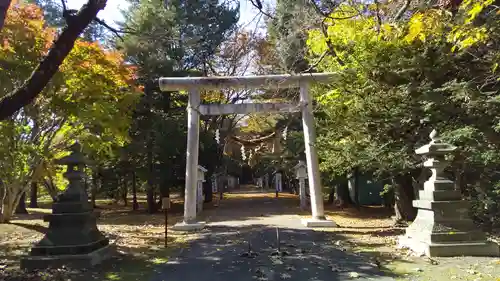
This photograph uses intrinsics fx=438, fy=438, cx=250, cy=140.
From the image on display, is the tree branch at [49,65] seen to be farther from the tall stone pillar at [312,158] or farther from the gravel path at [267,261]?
the tall stone pillar at [312,158]

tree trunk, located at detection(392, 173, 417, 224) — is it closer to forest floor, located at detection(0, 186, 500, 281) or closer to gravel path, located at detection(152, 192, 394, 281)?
forest floor, located at detection(0, 186, 500, 281)

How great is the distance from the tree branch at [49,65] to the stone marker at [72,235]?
311 centimetres

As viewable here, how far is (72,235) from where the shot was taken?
8656mm

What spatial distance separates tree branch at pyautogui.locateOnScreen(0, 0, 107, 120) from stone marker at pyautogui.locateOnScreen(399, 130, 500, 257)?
6.70m

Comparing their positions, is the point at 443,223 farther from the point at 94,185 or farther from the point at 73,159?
the point at 94,185

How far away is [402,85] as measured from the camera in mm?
11211

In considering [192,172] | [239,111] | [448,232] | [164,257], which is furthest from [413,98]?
[192,172]

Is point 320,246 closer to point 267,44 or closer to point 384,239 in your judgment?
point 384,239

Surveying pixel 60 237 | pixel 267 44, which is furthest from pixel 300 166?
pixel 60 237

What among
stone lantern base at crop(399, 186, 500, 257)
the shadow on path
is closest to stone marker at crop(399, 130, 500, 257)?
stone lantern base at crop(399, 186, 500, 257)

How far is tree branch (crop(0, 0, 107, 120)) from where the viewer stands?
6105mm

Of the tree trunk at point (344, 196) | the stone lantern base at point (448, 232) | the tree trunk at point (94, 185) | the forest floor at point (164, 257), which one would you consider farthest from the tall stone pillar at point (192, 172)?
the tree trunk at point (344, 196)

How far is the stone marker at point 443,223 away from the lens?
8.22 m

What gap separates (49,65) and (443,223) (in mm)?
7486
